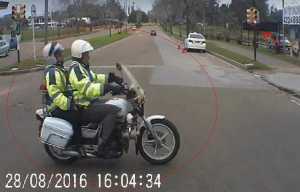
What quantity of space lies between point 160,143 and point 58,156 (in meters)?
1.39

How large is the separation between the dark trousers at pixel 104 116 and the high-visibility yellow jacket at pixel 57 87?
0.88ft

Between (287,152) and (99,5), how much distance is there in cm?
13105

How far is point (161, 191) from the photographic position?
716 cm

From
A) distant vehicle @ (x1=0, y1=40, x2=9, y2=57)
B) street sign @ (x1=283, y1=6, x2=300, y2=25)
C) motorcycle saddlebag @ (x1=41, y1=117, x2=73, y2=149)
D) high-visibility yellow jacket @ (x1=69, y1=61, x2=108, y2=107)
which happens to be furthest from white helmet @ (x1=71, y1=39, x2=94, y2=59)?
distant vehicle @ (x1=0, y1=40, x2=9, y2=57)

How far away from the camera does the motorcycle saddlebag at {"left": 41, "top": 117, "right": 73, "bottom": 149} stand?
319 inches

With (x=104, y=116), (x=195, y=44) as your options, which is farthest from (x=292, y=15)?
(x=104, y=116)

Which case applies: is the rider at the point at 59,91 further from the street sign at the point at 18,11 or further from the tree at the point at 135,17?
the tree at the point at 135,17

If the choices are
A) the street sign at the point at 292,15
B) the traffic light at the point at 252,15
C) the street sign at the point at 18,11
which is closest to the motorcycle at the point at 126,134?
the street sign at the point at 18,11

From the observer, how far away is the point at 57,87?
815 cm

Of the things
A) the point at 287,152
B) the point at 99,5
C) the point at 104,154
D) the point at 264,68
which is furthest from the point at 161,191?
the point at 99,5

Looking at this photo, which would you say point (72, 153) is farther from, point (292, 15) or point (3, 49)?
point (3, 49)

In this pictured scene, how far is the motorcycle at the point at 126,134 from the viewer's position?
8156 millimetres

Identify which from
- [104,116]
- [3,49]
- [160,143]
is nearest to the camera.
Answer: [104,116]

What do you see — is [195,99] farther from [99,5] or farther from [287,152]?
[99,5]
